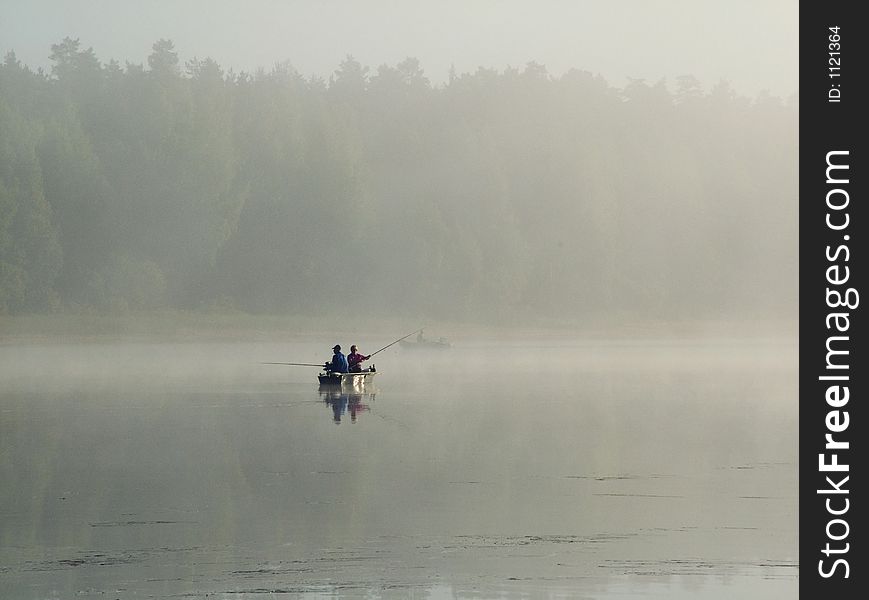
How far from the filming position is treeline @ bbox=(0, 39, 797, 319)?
8375 centimetres

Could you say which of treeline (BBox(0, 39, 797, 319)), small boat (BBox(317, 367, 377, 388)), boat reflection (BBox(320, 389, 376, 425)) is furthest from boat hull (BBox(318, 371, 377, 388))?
treeline (BBox(0, 39, 797, 319))

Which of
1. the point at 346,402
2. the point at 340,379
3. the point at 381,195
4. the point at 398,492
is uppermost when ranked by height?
the point at 381,195

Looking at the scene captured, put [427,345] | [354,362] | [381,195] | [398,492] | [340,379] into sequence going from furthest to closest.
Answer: [381,195] → [427,345] → [354,362] → [340,379] → [398,492]

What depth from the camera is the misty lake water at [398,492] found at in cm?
1367

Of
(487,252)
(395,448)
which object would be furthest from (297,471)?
(487,252)

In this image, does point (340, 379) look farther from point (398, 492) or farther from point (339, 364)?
point (398, 492)

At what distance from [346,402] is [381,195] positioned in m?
67.2

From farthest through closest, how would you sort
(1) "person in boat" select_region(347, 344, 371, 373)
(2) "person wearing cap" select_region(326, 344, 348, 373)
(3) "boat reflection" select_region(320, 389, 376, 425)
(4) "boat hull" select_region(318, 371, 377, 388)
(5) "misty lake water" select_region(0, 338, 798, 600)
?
(1) "person in boat" select_region(347, 344, 371, 373) < (2) "person wearing cap" select_region(326, 344, 348, 373) < (4) "boat hull" select_region(318, 371, 377, 388) < (3) "boat reflection" select_region(320, 389, 376, 425) < (5) "misty lake water" select_region(0, 338, 798, 600)

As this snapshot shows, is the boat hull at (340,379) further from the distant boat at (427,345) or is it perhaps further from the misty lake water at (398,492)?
the distant boat at (427,345)

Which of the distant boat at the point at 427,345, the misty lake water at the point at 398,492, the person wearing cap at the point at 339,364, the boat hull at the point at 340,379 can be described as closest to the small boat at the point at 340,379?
the boat hull at the point at 340,379

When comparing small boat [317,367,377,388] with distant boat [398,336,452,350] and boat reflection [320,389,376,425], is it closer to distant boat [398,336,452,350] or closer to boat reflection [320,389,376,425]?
boat reflection [320,389,376,425]

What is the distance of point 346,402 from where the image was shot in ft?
114

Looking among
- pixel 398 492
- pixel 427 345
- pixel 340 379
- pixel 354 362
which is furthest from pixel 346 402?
pixel 427 345

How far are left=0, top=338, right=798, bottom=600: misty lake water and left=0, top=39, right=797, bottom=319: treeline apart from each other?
149 ft
